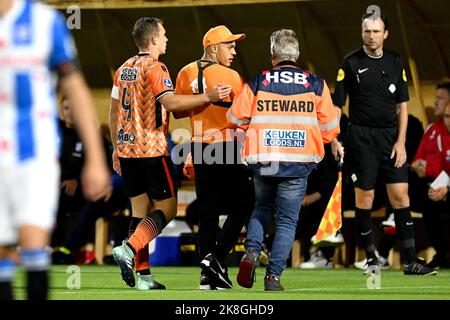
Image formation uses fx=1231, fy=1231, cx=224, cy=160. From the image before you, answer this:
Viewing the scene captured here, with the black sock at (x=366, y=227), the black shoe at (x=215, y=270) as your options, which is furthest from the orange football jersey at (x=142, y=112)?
the black sock at (x=366, y=227)

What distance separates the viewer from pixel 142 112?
8484mm

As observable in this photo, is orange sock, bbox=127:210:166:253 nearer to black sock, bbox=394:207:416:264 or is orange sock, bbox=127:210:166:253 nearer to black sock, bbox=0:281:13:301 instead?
black sock, bbox=394:207:416:264

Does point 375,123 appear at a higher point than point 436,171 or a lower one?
higher

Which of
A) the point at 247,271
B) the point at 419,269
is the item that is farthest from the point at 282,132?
the point at 419,269

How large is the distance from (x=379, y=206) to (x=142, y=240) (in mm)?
5311

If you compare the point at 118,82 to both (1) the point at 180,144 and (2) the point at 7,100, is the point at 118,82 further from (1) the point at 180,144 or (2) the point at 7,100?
(1) the point at 180,144

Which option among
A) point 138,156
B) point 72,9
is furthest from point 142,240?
point 72,9

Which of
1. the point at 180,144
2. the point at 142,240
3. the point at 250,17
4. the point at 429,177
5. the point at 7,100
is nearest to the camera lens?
the point at 7,100

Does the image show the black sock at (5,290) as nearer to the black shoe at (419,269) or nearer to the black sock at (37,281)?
the black sock at (37,281)

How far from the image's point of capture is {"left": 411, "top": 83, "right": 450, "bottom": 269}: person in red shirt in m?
12.1

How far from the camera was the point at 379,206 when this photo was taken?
13086mm

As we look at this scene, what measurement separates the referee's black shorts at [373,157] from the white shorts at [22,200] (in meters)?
6.33

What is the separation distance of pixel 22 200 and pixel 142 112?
436cm

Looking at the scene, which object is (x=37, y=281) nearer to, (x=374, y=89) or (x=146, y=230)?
(x=146, y=230)
